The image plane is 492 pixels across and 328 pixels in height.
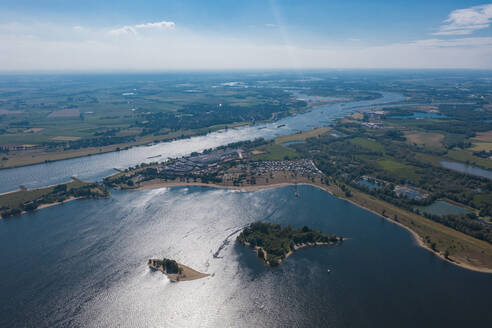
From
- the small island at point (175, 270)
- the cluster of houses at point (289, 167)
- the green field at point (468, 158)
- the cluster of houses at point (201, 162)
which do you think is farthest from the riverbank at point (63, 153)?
the green field at point (468, 158)

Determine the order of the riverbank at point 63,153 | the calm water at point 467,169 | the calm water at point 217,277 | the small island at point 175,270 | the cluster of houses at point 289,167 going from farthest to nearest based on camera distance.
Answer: the riverbank at point 63,153 → the cluster of houses at point 289,167 → the calm water at point 467,169 → the small island at point 175,270 → the calm water at point 217,277

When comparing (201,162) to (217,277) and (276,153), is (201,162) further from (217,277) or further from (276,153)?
(217,277)

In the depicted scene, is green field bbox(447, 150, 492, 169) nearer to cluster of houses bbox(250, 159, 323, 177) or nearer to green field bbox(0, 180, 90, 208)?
cluster of houses bbox(250, 159, 323, 177)

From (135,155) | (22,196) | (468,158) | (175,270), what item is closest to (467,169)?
(468,158)

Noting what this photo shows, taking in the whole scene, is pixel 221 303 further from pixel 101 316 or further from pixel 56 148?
pixel 56 148

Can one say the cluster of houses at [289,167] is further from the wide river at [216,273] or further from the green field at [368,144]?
the green field at [368,144]

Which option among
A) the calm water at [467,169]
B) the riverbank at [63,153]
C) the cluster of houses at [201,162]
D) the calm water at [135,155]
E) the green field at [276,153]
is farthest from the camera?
the green field at [276,153]
